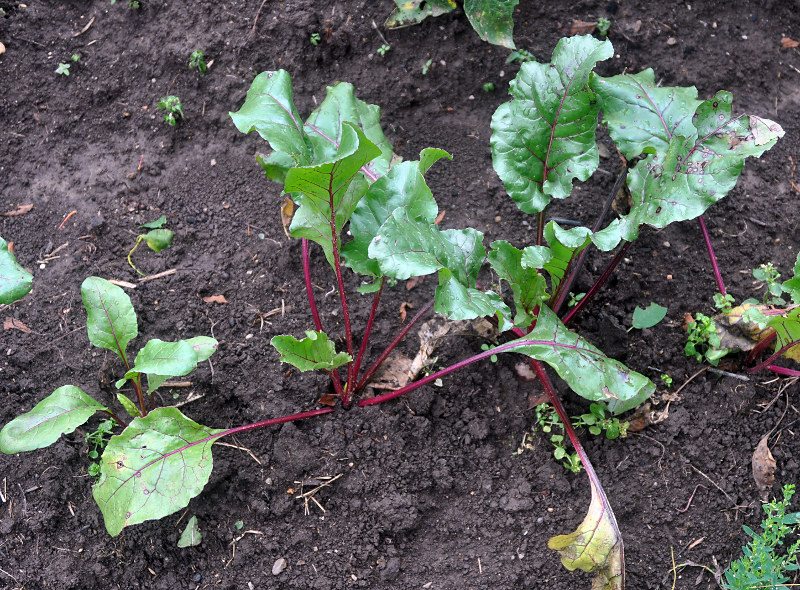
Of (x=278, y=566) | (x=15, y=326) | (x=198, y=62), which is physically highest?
(x=198, y=62)

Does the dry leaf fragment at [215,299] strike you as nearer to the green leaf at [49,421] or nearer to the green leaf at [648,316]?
the green leaf at [49,421]

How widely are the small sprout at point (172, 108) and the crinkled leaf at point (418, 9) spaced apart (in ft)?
3.46

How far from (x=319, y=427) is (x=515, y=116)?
1366 mm

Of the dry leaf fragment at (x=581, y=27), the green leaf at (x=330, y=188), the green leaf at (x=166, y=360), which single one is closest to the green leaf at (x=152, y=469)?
the green leaf at (x=166, y=360)

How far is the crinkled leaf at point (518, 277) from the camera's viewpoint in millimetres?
2146

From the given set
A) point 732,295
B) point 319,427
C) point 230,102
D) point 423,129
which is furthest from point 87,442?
point 732,295

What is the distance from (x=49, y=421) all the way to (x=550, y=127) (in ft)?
6.67

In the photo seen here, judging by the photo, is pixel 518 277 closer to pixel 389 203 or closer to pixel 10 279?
pixel 389 203

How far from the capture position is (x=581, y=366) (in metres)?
2.04

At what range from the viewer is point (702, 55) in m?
2.95

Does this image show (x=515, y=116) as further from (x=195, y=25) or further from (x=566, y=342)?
(x=195, y=25)

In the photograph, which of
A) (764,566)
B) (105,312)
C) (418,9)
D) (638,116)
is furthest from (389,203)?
(764,566)

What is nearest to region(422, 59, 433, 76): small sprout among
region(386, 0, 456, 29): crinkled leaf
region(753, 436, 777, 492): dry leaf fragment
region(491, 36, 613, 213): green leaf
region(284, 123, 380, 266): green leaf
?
region(386, 0, 456, 29): crinkled leaf

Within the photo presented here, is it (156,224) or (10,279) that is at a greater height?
(10,279)
